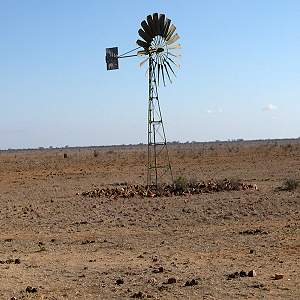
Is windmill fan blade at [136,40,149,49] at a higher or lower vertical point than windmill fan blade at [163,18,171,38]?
lower

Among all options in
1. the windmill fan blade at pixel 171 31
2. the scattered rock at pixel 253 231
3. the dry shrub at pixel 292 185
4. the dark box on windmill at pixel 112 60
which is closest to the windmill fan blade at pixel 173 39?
the windmill fan blade at pixel 171 31

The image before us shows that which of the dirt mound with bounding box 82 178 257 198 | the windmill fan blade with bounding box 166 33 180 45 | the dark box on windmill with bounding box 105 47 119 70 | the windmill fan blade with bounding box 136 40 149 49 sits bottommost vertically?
the dirt mound with bounding box 82 178 257 198

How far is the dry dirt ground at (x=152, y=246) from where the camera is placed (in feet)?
27.6

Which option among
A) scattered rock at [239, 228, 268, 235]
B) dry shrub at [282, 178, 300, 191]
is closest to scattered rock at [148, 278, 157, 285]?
scattered rock at [239, 228, 268, 235]

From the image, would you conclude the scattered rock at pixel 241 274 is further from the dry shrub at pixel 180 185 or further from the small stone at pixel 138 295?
the dry shrub at pixel 180 185

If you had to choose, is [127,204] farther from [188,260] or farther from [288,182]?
[188,260]

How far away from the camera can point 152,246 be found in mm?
12211

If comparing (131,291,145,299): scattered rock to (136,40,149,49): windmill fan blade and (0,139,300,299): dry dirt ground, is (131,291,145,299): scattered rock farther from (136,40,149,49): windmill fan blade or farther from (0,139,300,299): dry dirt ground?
(136,40,149,49): windmill fan blade

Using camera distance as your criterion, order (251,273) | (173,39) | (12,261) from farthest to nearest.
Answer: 1. (173,39)
2. (12,261)
3. (251,273)

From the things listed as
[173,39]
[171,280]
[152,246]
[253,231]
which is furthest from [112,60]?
[171,280]

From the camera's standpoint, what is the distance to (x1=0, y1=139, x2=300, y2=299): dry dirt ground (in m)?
8.41

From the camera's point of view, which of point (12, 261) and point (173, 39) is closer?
point (12, 261)

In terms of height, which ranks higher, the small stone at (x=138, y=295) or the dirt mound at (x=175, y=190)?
the dirt mound at (x=175, y=190)

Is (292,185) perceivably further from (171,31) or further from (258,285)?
(258,285)
